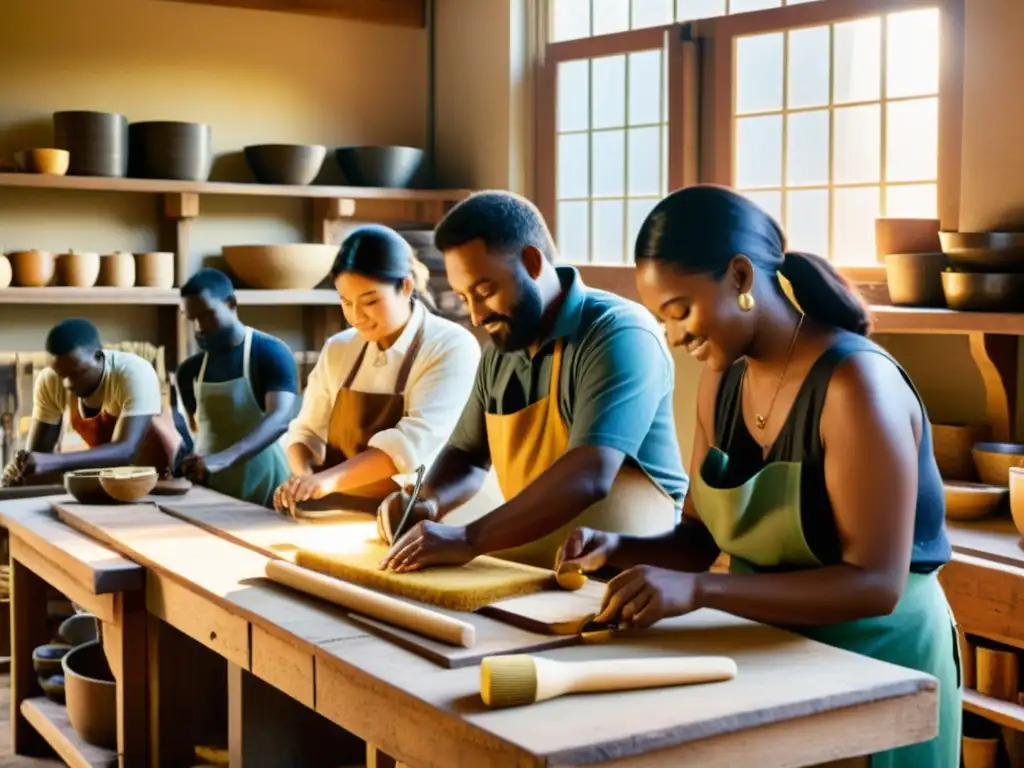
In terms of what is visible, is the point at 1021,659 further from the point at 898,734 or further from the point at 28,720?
the point at 28,720

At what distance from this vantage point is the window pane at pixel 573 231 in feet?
18.5

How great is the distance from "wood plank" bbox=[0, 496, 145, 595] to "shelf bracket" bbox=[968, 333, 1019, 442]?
2313 mm

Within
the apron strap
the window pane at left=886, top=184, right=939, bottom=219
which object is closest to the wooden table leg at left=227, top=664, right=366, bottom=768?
the apron strap

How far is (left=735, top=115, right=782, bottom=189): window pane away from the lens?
484 cm

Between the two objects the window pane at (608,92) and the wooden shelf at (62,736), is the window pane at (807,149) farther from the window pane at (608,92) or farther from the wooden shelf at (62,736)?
the wooden shelf at (62,736)

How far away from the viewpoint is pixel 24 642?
3729 mm

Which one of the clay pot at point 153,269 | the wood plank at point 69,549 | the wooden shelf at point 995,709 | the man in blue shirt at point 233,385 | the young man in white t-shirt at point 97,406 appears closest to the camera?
the wood plank at point 69,549

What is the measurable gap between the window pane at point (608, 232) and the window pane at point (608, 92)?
12.7 inches

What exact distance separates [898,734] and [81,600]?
1945 mm

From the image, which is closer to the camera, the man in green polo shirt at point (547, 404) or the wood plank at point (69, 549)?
the man in green polo shirt at point (547, 404)

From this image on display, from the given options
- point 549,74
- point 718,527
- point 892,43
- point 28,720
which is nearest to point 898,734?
point 718,527

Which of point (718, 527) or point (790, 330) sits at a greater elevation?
point (790, 330)

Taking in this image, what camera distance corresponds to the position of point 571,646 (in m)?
2.06

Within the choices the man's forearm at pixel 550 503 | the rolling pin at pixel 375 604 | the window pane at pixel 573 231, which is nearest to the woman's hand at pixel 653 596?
the rolling pin at pixel 375 604
